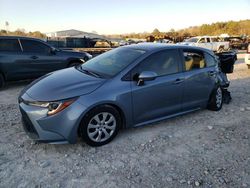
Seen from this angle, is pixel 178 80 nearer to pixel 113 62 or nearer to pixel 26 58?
pixel 113 62

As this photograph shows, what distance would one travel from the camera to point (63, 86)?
3.68 meters

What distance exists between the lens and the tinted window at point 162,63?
4.15 metres

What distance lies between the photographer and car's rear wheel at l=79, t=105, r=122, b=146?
3562mm

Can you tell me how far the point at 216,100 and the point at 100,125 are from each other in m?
2.92

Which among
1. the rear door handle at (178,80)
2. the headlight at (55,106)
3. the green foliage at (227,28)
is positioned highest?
the green foliage at (227,28)

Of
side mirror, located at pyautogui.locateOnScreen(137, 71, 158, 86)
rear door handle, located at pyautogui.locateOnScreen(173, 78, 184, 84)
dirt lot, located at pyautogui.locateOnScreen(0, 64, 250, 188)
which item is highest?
side mirror, located at pyautogui.locateOnScreen(137, 71, 158, 86)

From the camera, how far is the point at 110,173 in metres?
3.10

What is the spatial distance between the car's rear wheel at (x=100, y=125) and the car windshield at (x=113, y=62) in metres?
0.62

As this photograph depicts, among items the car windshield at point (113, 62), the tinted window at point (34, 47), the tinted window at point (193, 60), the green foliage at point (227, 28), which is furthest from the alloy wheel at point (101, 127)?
the green foliage at point (227, 28)

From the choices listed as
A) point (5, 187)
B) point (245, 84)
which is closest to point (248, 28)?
point (245, 84)

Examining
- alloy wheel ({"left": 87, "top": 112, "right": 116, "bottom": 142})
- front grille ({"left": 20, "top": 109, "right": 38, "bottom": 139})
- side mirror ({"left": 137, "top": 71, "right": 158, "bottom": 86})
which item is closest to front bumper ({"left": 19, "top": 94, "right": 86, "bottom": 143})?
front grille ({"left": 20, "top": 109, "right": 38, "bottom": 139})

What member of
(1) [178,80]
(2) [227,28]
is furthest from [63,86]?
(2) [227,28]

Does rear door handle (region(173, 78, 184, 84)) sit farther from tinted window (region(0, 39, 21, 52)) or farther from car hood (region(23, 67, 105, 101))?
tinted window (region(0, 39, 21, 52))

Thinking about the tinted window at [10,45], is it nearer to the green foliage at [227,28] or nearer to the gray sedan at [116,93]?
the gray sedan at [116,93]
